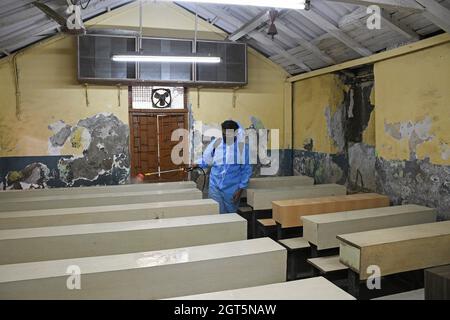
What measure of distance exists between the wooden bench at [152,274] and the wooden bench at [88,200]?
162 centimetres

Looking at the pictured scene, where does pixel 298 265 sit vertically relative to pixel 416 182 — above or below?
below

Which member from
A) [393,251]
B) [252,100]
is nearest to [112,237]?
[393,251]

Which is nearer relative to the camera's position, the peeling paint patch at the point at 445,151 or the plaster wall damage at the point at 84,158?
the peeling paint patch at the point at 445,151

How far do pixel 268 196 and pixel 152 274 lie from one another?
2627 mm

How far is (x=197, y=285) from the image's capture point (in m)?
2.01

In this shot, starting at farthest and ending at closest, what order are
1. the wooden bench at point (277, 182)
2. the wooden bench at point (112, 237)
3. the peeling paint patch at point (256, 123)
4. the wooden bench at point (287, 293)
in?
the peeling paint patch at point (256, 123), the wooden bench at point (277, 182), the wooden bench at point (112, 237), the wooden bench at point (287, 293)

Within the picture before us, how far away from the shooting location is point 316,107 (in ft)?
19.0

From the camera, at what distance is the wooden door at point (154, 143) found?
567 cm

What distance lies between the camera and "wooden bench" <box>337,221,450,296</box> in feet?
8.24

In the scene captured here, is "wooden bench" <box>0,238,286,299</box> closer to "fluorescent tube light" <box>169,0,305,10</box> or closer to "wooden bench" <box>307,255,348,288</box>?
"wooden bench" <box>307,255,348,288</box>

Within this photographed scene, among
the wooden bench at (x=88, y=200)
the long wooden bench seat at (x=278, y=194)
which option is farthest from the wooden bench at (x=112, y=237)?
the long wooden bench seat at (x=278, y=194)

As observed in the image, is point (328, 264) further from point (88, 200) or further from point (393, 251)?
point (88, 200)

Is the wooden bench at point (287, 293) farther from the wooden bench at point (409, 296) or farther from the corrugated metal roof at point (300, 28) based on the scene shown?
the corrugated metal roof at point (300, 28)
